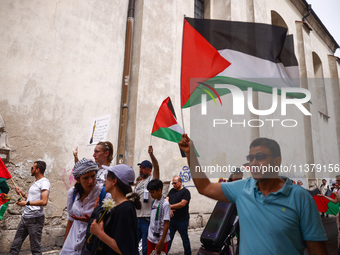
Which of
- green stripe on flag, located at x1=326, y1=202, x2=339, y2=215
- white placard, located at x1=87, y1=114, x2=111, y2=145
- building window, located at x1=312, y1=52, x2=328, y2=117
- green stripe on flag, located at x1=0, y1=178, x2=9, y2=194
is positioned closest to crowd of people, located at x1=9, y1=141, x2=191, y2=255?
green stripe on flag, located at x1=0, y1=178, x2=9, y2=194

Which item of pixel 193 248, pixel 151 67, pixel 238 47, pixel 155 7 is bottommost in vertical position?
pixel 193 248

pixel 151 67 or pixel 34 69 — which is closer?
pixel 34 69

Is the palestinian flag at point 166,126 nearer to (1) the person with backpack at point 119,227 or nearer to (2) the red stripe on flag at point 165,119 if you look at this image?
(2) the red stripe on flag at point 165,119

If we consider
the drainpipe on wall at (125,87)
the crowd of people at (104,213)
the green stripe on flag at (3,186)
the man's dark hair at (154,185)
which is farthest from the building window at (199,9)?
the green stripe on flag at (3,186)

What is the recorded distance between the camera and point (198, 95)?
3.63m

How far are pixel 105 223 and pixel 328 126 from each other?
20.3 m

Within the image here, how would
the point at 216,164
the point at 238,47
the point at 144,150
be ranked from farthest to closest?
the point at 216,164
the point at 144,150
the point at 238,47

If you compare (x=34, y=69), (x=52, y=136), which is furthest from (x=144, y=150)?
(x=34, y=69)

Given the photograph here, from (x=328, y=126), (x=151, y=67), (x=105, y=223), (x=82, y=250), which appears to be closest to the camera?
(x=105, y=223)

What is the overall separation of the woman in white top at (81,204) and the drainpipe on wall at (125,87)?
14.1 feet

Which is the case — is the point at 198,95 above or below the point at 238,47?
below

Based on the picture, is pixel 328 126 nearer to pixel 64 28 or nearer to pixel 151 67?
pixel 151 67

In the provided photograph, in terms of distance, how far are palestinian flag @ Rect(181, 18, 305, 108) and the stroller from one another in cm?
141

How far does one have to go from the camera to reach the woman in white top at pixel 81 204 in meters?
2.45
